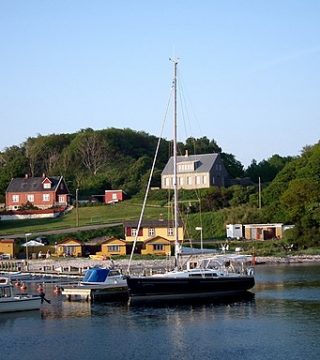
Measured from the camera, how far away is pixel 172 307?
45750mm

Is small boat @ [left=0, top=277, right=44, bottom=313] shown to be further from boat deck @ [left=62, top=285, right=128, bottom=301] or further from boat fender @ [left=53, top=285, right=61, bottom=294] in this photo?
boat fender @ [left=53, top=285, right=61, bottom=294]

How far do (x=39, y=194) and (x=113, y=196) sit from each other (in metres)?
11.1

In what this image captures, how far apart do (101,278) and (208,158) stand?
61137 mm

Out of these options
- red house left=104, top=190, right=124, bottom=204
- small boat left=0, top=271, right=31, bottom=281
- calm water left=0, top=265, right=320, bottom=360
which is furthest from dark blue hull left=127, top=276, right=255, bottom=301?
red house left=104, top=190, right=124, bottom=204

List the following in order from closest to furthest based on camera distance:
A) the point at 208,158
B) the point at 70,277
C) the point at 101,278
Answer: the point at 101,278 → the point at 70,277 → the point at 208,158

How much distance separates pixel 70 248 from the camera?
80438 mm

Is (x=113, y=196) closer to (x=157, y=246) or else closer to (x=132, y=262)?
(x=157, y=246)

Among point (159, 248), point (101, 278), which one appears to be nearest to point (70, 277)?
point (101, 278)

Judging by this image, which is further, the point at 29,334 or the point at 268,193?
the point at 268,193

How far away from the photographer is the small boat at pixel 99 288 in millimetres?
50219

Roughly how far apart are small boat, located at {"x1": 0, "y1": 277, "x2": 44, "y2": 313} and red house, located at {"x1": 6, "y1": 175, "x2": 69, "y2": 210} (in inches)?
2533

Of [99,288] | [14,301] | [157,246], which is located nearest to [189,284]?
[99,288]

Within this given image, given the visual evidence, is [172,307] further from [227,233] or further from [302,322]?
[227,233]

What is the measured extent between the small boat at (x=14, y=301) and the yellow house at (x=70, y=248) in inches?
1370
